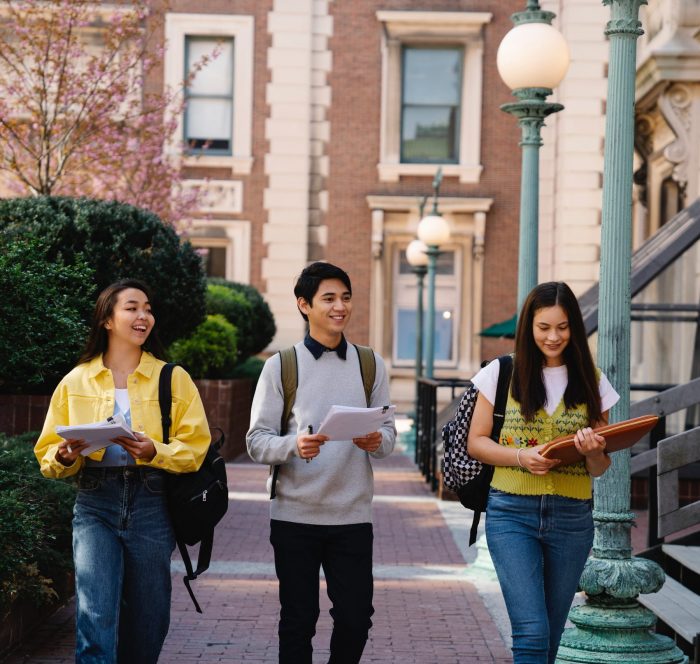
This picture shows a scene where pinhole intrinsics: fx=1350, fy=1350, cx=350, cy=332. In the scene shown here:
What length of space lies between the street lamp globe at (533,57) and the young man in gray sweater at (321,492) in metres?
4.10

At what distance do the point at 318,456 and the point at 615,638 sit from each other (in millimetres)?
2040

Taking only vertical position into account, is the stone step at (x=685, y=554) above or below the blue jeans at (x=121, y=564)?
below

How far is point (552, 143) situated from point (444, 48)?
2.87 meters

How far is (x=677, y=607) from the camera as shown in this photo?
7.43 metres

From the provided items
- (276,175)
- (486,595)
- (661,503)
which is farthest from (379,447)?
(276,175)

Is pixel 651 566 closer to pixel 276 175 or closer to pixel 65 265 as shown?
pixel 65 265

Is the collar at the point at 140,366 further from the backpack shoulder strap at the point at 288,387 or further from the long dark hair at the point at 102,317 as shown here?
the backpack shoulder strap at the point at 288,387

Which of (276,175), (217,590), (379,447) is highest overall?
(276,175)

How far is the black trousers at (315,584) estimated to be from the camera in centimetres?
554

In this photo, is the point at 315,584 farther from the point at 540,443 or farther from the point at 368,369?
the point at 540,443

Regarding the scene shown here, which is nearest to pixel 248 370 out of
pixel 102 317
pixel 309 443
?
pixel 102 317

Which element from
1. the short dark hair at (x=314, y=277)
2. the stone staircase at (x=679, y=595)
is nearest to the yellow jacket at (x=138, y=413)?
the short dark hair at (x=314, y=277)

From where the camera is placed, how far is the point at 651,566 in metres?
6.76

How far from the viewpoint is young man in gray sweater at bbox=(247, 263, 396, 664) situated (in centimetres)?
552
